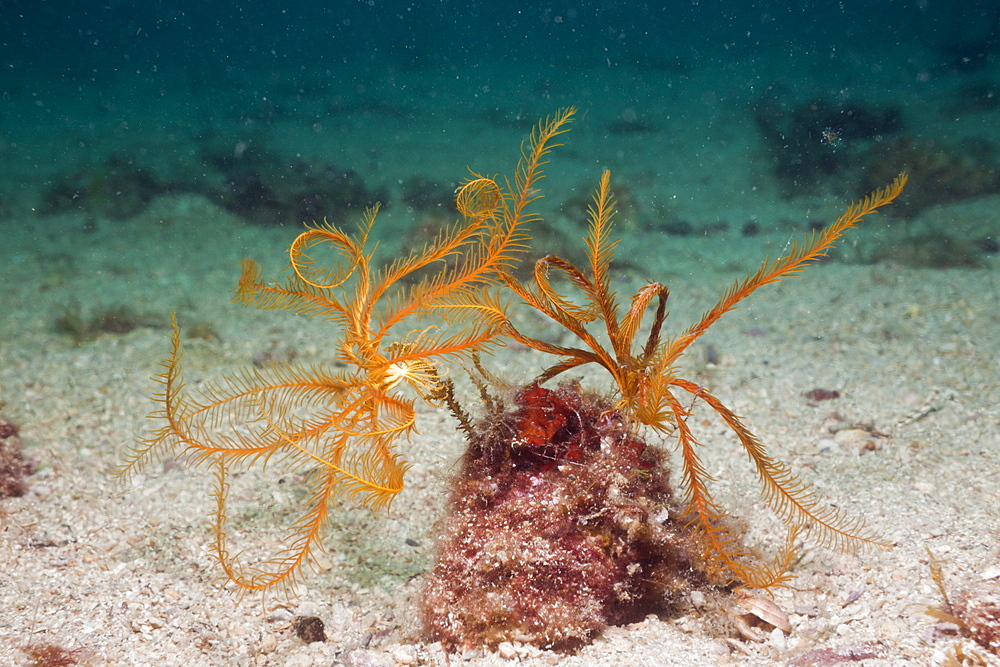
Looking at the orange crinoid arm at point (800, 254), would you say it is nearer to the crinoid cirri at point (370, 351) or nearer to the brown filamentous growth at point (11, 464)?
the crinoid cirri at point (370, 351)

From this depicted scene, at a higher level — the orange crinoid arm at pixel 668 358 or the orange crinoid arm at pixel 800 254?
the orange crinoid arm at pixel 800 254

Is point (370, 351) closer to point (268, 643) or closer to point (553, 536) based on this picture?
point (553, 536)

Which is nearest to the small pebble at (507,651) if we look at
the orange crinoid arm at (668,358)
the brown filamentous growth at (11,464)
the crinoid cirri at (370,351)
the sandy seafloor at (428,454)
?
the sandy seafloor at (428,454)


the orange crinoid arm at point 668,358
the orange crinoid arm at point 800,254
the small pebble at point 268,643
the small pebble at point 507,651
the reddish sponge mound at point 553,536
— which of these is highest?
the orange crinoid arm at point 800,254

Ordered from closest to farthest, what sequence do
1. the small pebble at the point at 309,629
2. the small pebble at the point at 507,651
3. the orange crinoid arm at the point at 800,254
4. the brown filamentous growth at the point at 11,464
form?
the small pebble at the point at 507,651 → the orange crinoid arm at the point at 800,254 → the small pebble at the point at 309,629 → the brown filamentous growth at the point at 11,464

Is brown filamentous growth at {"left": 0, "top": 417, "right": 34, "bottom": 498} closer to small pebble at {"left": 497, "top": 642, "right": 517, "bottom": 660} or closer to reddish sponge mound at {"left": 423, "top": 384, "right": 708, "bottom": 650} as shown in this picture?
reddish sponge mound at {"left": 423, "top": 384, "right": 708, "bottom": 650}

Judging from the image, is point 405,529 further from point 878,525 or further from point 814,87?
point 814,87

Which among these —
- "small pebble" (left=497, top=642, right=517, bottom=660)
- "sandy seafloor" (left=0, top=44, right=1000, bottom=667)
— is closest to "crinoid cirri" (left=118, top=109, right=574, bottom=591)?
"sandy seafloor" (left=0, top=44, right=1000, bottom=667)

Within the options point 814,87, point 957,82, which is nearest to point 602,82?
point 814,87
